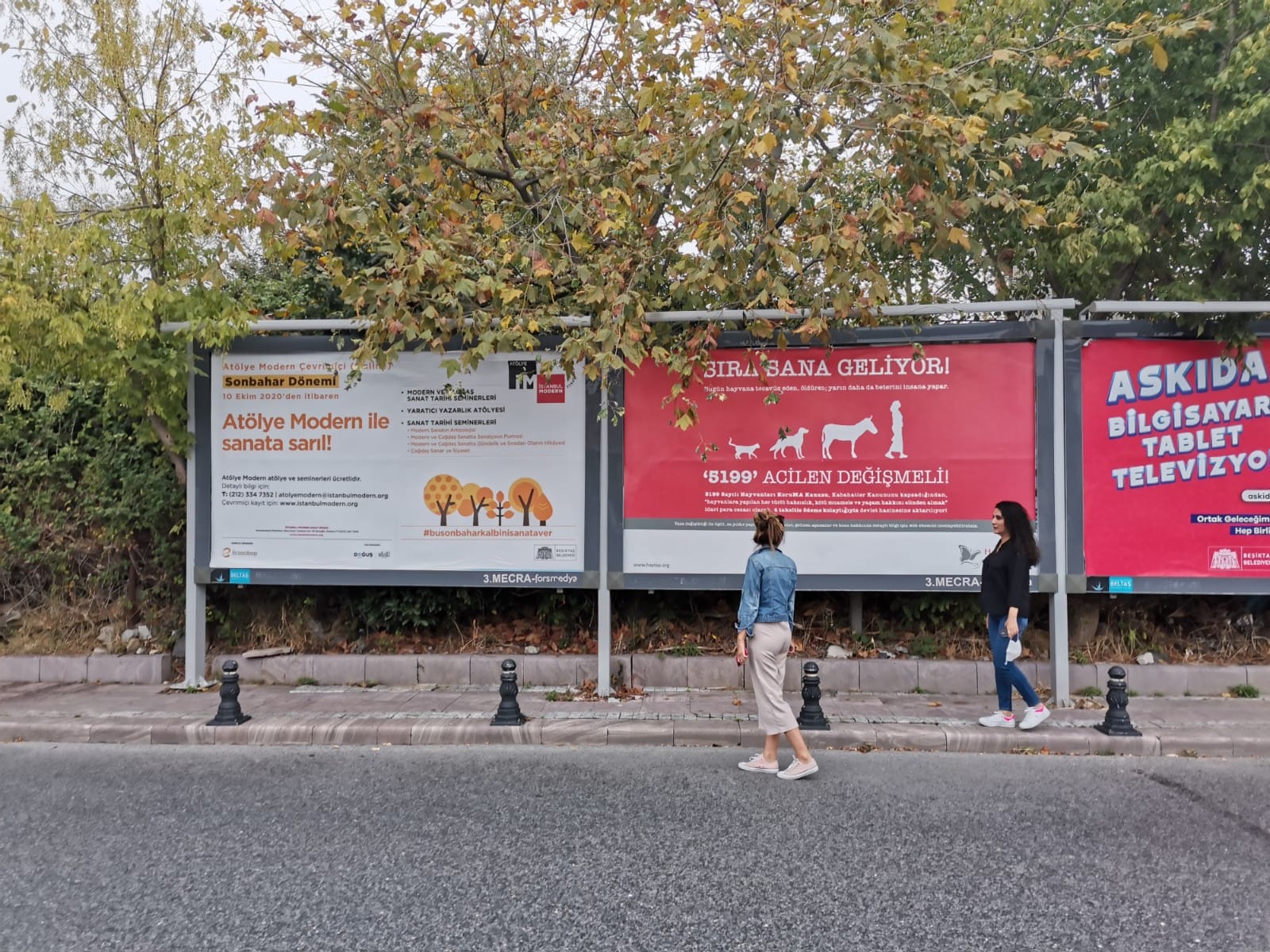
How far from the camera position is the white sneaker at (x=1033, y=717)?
618cm

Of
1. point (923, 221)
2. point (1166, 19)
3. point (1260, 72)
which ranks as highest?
point (1166, 19)

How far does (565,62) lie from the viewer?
7.70 meters

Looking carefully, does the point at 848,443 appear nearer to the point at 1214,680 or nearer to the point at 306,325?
the point at 1214,680

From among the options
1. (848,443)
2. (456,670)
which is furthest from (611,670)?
(848,443)

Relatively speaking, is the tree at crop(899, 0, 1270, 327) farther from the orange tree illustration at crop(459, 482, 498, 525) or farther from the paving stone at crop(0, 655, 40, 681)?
the paving stone at crop(0, 655, 40, 681)

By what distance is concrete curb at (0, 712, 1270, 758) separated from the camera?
6000mm

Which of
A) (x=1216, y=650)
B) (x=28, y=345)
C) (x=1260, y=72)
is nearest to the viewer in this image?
(x=1260, y=72)

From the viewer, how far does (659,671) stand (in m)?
7.64

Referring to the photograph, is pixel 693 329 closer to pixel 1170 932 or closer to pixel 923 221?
pixel 923 221

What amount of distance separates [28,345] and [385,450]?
10.0 ft

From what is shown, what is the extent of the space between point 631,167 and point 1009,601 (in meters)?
4.50

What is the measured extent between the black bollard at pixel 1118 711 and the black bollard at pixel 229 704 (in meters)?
6.86

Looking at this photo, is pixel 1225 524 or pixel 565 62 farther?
pixel 565 62

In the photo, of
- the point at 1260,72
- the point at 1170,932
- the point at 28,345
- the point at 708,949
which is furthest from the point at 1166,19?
the point at 28,345
